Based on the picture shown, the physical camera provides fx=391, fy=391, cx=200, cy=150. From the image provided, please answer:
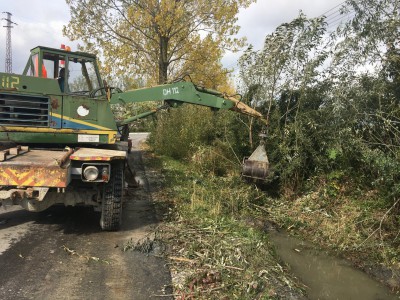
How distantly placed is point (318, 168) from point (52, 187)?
17.9 feet

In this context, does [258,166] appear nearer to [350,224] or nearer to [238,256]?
[350,224]

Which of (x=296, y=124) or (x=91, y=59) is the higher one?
(x=91, y=59)

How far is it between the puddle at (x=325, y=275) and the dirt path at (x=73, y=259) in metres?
2.03

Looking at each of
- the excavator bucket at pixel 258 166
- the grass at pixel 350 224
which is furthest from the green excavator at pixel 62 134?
the grass at pixel 350 224

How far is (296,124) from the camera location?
837 centimetres

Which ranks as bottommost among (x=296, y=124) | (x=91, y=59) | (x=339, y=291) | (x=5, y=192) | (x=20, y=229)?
(x=339, y=291)

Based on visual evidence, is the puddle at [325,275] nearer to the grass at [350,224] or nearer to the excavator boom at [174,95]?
the grass at [350,224]

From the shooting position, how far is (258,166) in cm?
805

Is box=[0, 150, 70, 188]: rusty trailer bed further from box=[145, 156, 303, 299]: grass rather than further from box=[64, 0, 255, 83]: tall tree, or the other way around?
box=[64, 0, 255, 83]: tall tree

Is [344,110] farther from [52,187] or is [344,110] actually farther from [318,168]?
[52,187]

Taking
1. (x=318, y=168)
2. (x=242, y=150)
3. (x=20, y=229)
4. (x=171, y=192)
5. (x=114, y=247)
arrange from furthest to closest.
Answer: (x=242, y=150), (x=171, y=192), (x=318, y=168), (x=20, y=229), (x=114, y=247)

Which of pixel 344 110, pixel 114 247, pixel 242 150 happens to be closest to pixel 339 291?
pixel 114 247

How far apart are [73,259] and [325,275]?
3.51m

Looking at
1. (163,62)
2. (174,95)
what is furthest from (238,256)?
(163,62)
